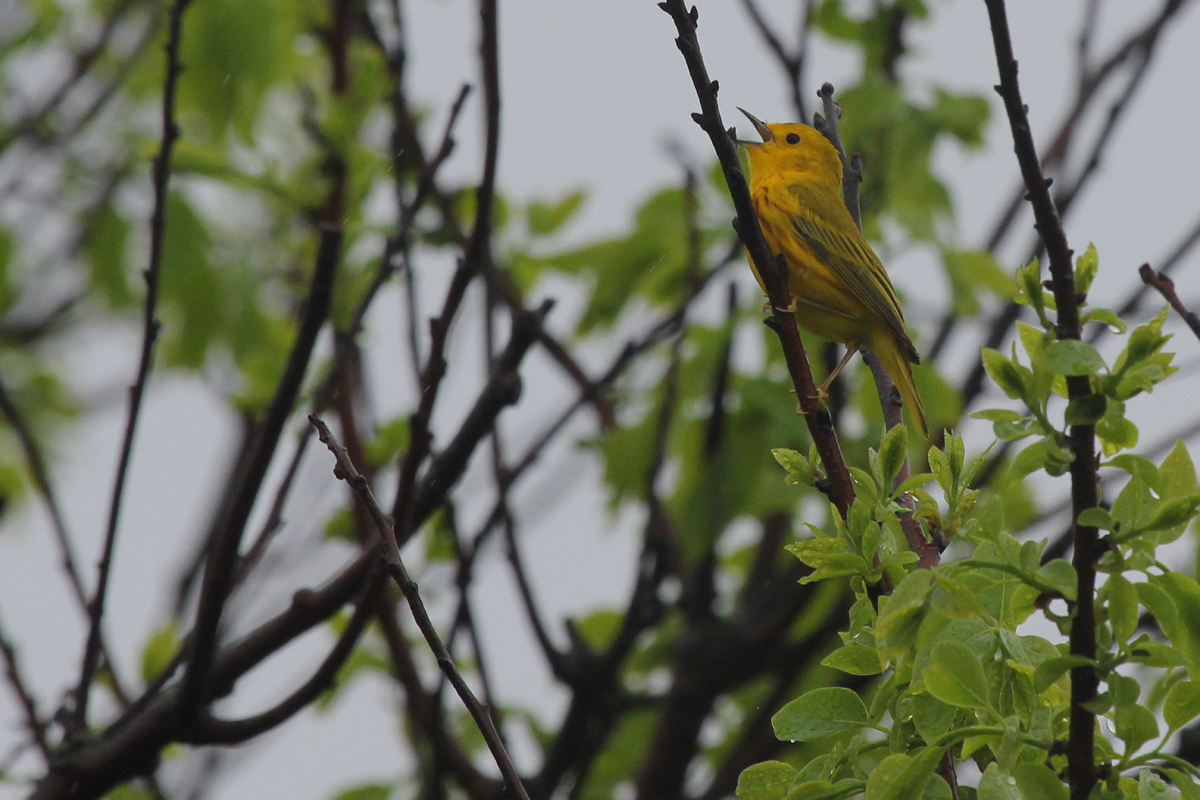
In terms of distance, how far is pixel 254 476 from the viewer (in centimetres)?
314

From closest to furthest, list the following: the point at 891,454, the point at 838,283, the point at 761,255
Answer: the point at 891,454 → the point at 761,255 → the point at 838,283

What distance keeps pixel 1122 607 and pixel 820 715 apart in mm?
509

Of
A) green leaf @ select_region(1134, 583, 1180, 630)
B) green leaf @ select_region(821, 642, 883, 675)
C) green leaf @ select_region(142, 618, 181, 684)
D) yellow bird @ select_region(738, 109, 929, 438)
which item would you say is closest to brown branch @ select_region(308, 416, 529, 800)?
green leaf @ select_region(821, 642, 883, 675)

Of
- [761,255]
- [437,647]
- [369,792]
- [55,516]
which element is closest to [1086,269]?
[761,255]

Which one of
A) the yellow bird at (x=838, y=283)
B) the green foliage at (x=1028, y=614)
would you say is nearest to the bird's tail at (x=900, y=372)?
the yellow bird at (x=838, y=283)

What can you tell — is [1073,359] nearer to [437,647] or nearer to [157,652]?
[437,647]

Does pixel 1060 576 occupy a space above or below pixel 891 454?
below

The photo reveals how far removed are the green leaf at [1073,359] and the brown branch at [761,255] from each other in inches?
26.1

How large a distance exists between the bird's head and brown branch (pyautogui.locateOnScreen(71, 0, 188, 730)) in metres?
2.95

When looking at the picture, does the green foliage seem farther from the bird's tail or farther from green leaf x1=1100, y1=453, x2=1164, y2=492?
the bird's tail

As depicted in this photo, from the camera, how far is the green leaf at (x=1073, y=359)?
1627 millimetres

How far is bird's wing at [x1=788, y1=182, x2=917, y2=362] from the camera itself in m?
4.64

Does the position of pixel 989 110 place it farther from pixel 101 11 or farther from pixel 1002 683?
pixel 101 11

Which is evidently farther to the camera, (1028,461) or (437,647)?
(437,647)
